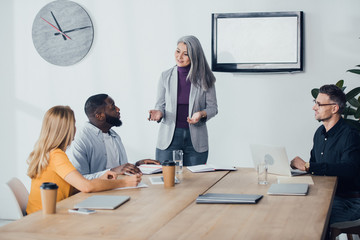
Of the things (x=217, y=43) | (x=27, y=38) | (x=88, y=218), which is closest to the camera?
(x=88, y=218)

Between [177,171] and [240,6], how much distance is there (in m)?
2.04

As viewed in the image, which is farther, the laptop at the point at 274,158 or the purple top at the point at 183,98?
the purple top at the point at 183,98

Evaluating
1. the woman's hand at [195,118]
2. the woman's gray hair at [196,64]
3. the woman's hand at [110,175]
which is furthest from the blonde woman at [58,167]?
the woman's gray hair at [196,64]

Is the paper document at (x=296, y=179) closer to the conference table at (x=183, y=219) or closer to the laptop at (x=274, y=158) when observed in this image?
the laptop at (x=274, y=158)

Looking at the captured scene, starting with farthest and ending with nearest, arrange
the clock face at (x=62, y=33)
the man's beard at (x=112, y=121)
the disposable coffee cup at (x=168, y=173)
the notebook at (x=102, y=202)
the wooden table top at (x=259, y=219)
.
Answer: the clock face at (x=62, y=33) < the man's beard at (x=112, y=121) < the disposable coffee cup at (x=168, y=173) < the notebook at (x=102, y=202) < the wooden table top at (x=259, y=219)

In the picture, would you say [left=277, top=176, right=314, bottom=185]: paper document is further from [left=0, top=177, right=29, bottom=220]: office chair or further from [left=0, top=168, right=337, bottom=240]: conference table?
[left=0, top=177, right=29, bottom=220]: office chair

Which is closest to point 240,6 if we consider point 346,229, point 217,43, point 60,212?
point 217,43

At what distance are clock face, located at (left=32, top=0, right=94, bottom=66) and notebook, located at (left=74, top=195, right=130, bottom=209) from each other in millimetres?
2864

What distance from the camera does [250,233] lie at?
5.75 ft

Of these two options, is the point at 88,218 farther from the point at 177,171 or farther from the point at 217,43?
the point at 217,43

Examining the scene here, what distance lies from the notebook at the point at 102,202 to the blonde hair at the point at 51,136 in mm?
387

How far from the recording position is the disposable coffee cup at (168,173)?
2.60 metres

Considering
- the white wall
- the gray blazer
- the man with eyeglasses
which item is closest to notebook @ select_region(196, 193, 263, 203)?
the man with eyeglasses

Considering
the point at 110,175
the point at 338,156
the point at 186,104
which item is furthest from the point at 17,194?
the point at 338,156
